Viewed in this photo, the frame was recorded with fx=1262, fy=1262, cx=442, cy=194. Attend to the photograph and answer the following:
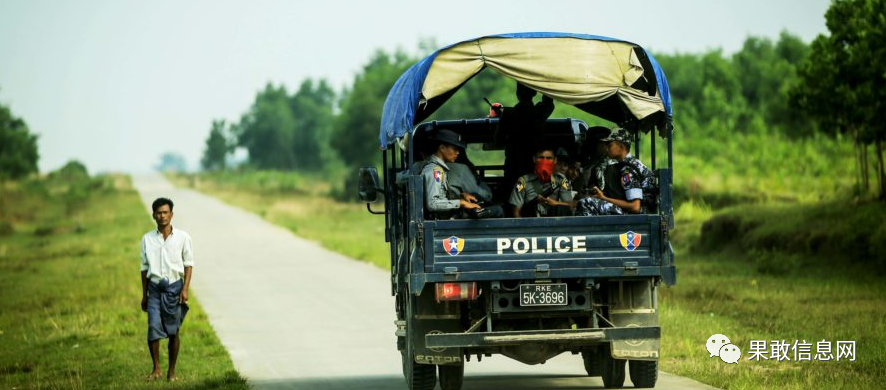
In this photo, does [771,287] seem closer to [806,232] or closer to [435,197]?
[806,232]

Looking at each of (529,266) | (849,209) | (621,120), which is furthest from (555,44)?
(849,209)

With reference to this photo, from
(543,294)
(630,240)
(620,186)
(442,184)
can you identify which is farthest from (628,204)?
(442,184)

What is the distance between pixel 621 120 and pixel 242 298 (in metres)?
9.60

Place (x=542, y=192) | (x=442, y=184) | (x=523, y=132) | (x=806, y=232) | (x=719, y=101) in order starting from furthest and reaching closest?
1. (x=719, y=101)
2. (x=806, y=232)
3. (x=523, y=132)
4. (x=542, y=192)
5. (x=442, y=184)

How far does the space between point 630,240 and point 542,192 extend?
90cm

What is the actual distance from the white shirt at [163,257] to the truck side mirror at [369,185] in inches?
67.0

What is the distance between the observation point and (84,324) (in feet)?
55.6

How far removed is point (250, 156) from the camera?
15300 cm

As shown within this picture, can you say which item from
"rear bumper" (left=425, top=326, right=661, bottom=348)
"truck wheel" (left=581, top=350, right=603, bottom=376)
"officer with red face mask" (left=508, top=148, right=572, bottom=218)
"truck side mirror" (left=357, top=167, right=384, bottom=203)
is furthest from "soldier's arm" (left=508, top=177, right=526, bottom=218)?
"truck wheel" (left=581, top=350, right=603, bottom=376)

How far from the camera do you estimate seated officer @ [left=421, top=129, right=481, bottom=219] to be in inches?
356

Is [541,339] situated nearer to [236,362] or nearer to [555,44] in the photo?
[555,44]

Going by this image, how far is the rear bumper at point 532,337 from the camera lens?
8.86 meters

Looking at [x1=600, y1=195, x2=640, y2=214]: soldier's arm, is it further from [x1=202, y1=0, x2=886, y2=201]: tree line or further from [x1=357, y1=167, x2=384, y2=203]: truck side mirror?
[x1=202, y1=0, x2=886, y2=201]: tree line

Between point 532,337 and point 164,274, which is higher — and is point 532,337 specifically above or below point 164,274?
below
